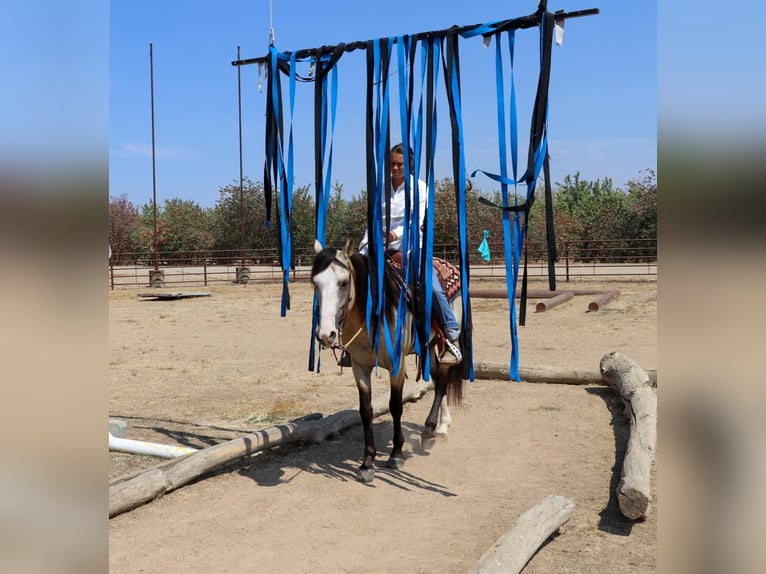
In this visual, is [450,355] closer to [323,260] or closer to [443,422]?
[443,422]

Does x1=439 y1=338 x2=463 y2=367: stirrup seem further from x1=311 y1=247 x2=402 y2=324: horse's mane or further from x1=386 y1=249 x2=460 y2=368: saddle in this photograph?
x1=311 y1=247 x2=402 y2=324: horse's mane

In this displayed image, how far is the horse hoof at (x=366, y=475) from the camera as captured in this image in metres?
4.69

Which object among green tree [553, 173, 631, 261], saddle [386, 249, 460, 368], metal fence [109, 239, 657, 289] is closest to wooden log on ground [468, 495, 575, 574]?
saddle [386, 249, 460, 368]

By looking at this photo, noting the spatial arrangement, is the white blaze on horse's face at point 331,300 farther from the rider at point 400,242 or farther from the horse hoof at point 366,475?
the horse hoof at point 366,475

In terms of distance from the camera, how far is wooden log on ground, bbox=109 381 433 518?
13.2 feet

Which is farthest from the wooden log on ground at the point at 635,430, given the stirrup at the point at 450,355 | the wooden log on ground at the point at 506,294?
the wooden log on ground at the point at 506,294

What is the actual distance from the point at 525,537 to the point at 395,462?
178 centimetres

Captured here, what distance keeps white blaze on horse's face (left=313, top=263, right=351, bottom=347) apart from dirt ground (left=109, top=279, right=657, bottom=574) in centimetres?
110

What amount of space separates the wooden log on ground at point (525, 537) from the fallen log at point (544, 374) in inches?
128

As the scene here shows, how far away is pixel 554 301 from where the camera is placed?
1400 cm

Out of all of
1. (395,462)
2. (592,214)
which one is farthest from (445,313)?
(592,214)
